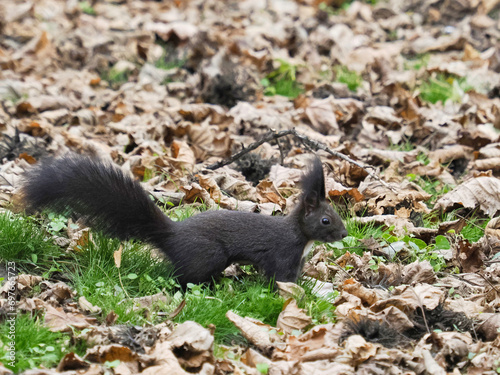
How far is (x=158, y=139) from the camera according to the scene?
5.79m

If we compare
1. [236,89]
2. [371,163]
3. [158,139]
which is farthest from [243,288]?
[236,89]

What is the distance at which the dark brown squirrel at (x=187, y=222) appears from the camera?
10.8 ft

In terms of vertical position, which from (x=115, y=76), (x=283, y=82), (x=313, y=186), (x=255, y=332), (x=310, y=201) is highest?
(x=313, y=186)

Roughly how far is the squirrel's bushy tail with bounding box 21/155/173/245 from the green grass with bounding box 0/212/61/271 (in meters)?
0.29

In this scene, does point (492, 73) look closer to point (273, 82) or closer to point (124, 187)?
point (273, 82)

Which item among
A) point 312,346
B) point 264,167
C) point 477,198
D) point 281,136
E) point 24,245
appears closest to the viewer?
point 312,346

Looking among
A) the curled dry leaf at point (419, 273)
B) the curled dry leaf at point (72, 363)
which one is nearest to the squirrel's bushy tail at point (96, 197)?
the curled dry leaf at point (72, 363)

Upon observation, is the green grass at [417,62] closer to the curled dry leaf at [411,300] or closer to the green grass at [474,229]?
the green grass at [474,229]

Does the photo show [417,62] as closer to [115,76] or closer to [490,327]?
[115,76]

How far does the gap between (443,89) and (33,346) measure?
551cm

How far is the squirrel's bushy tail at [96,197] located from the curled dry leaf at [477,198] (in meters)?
2.16

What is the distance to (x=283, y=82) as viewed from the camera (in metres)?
7.26

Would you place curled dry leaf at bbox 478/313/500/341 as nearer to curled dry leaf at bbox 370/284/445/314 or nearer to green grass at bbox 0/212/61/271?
curled dry leaf at bbox 370/284/445/314

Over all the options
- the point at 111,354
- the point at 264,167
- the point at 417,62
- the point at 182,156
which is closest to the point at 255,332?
the point at 111,354
